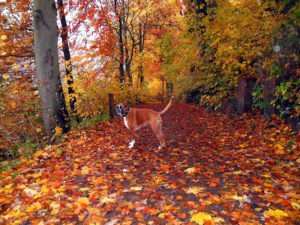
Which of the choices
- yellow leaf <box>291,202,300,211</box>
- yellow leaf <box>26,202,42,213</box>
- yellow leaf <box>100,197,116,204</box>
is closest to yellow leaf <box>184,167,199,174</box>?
yellow leaf <box>100,197,116,204</box>

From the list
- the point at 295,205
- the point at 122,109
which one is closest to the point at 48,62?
the point at 122,109

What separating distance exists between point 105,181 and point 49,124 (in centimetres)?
409

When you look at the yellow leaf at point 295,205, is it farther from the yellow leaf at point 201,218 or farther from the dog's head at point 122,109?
the dog's head at point 122,109

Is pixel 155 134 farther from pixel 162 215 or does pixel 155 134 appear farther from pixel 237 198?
pixel 162 215

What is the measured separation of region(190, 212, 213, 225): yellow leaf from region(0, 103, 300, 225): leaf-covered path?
0.01 metres

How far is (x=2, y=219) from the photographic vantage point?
390 cm

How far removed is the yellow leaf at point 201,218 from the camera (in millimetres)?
3473

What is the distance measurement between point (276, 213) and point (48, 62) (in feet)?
23.8

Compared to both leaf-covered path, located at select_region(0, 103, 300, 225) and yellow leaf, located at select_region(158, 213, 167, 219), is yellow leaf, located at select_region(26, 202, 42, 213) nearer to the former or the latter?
leaf-covered path, located at select_region(0, 103, 300, 225)

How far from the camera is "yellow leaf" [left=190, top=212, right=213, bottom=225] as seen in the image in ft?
11.4

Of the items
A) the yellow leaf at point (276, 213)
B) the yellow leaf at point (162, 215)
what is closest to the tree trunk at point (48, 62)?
the yellow leaf at point (162, 215)

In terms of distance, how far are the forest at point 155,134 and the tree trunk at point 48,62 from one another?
31 mm

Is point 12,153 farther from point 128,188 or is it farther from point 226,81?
point 226,81

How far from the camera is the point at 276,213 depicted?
3562 millimetres
